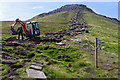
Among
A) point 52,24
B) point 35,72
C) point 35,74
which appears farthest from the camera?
point 52,24

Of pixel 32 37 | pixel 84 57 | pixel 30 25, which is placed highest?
pixel 30 25

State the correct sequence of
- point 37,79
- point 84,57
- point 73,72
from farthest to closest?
point 84,57
point 73,72
point 37,79

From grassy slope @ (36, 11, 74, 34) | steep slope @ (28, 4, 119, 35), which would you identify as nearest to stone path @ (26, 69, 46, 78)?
grassy slope @ (36, 11, 74, 34)

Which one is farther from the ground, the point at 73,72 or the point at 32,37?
the point at 32,37

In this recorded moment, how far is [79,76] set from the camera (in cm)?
889

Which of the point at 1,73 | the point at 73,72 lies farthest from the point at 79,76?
the point at 1,73

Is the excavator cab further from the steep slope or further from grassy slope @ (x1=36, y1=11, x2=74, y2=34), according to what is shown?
the steep slope

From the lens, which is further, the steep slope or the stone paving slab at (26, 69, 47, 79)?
the steep slope

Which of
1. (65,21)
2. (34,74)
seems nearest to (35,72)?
(34,74)

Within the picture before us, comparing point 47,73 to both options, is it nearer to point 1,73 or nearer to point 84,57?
point 1,73

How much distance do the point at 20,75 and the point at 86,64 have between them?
18.7ft

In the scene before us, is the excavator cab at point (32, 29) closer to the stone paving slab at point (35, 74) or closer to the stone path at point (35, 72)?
the stone path at point (35, 72)

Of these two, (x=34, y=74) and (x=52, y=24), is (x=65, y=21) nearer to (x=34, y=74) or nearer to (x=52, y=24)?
(x=52, y=24)

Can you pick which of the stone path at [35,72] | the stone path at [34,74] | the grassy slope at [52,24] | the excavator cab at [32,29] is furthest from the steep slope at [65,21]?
the stone path at [34,74]
